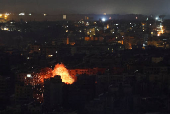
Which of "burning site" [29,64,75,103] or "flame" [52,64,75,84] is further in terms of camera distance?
"flame" [52,64,75,84]

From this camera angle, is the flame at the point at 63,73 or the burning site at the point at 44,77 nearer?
the burning site at the point at 44,77

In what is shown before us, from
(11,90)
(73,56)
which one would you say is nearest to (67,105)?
(11,90)

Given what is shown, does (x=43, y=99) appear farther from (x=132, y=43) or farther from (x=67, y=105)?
(x=132, y=43)

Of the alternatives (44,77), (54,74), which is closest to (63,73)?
(54,74)

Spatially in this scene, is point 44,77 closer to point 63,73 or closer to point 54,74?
point 54,74

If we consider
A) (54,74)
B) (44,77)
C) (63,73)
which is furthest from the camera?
(63,73)

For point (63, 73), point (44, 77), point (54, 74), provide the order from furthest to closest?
point (63, 73), point (54, 74), point (44, 77)

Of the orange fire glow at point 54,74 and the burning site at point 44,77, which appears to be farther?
the orange fire glow at point 54,74

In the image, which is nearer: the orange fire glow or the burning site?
the burning site
